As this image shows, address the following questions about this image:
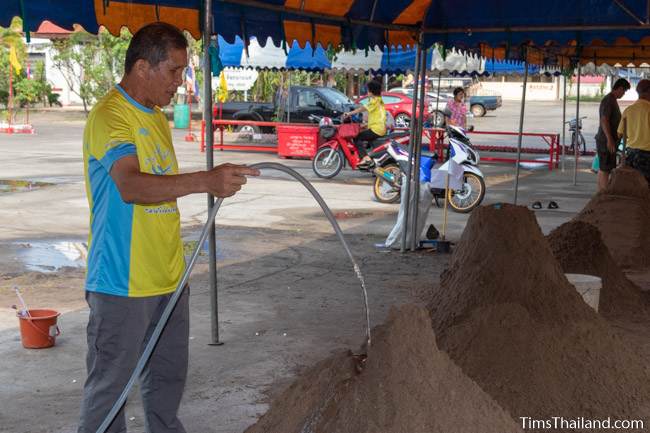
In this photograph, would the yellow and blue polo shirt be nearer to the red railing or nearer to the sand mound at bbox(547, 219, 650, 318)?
the sand mound at bbox(547, 219, 650, 318)

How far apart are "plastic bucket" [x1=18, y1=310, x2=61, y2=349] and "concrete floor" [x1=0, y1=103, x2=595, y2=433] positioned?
88mm

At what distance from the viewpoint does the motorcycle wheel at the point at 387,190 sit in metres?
14.0

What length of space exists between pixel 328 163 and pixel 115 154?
14.3m

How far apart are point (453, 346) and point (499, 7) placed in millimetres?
5213

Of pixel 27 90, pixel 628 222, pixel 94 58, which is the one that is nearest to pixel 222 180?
pixel 628 222

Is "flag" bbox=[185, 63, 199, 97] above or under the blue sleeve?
above

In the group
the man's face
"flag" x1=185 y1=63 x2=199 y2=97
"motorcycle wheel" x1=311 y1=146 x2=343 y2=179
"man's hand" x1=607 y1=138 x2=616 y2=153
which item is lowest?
"motorcycle wheel" x1=311 y1=146 x2=343 y2=179

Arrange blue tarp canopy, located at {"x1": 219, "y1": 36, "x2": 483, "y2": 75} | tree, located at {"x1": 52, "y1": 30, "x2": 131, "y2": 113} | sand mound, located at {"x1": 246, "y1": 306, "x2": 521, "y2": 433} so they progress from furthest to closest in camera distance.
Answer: tree, located at {"x1": 52, "y1": 30, "x2": 131, "y2": 113}
blue tarp canopy, located at {"x1": 219, "y1": 36, "x2": 483, "y2": 75}
sand mound, located at {"x1": 246, "y1": 306, "x2": 521, "y2": 433}

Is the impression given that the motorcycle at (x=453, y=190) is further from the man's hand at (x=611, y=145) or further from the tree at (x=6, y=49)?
the tree at (x=6, y=49)

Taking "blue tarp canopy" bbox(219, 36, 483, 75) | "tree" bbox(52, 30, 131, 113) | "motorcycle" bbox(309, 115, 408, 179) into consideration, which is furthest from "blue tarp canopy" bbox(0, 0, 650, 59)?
"tree" bbox(52, 30, 131, 113)

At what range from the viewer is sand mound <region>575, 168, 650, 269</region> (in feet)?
29.8

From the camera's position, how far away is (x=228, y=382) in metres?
5.50

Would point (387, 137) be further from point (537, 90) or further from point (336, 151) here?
point (537, 90)

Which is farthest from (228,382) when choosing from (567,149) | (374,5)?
(567,149)
